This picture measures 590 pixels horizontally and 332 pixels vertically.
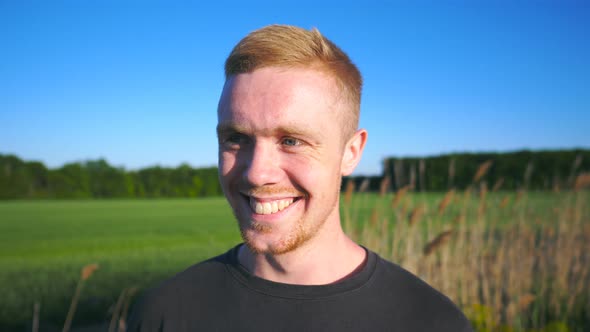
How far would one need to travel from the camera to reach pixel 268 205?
1.45 metres

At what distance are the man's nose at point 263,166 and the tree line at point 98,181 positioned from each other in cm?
4355

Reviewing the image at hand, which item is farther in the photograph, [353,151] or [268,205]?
[353,151]

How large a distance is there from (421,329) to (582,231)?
5824 mm

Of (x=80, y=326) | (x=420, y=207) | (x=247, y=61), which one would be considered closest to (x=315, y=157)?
(x=247, y=61)

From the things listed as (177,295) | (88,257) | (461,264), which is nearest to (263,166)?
(177,295)

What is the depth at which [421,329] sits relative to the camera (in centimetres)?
136

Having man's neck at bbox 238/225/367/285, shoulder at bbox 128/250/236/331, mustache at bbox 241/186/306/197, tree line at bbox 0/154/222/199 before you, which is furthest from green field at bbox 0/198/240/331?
tree line at bbox 0/154/222/199

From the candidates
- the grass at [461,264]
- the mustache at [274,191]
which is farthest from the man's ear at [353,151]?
the grass at [461,264]

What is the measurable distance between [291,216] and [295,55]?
57 cm

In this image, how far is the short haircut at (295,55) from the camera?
4.70ft

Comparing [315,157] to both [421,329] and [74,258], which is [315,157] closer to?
[421,329]

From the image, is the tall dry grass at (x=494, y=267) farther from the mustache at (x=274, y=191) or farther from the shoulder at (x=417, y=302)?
the mustache at (x=274, y=191)

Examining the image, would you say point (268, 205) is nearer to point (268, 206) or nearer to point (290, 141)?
point (268, 206)

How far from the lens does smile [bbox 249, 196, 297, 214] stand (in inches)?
57.1
